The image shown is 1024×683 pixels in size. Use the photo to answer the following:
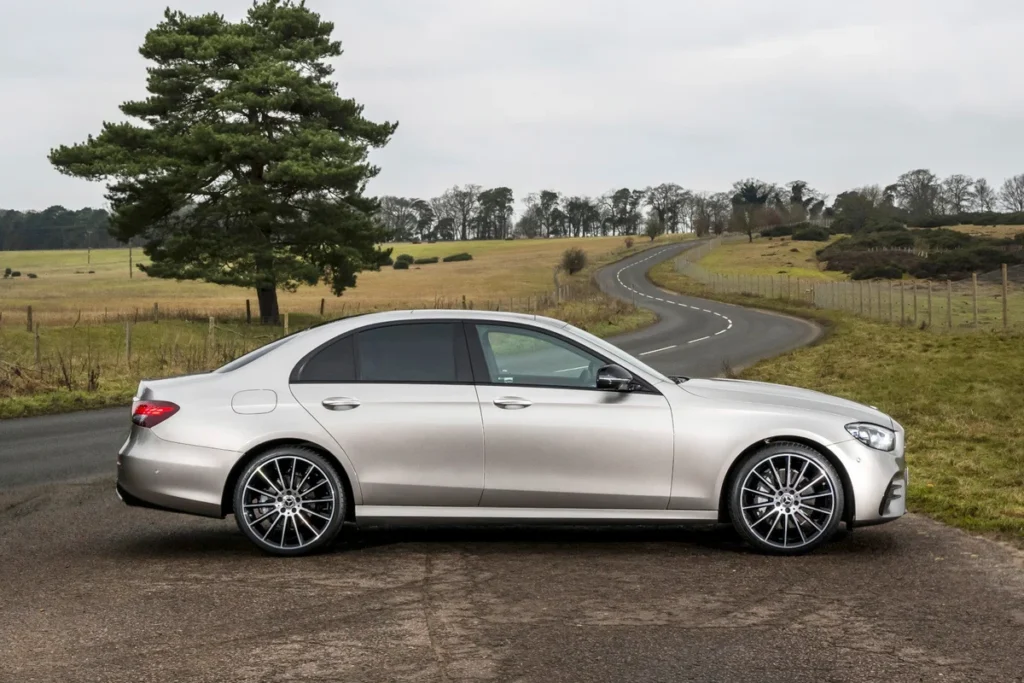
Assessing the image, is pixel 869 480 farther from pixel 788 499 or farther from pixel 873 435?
pixel 788 499

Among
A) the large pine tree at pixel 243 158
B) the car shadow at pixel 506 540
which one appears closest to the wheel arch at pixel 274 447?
the car shadow at pixel 506 540

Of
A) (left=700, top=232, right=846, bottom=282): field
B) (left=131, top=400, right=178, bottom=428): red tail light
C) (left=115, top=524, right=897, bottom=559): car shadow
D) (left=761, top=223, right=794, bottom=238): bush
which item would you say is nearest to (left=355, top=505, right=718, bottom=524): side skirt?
(left=115, top=524, right=897, bottom=559): car shadow

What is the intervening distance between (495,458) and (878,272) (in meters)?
91.3

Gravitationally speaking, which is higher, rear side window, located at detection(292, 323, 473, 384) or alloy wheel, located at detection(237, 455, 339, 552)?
rear side window, located at detection(292, 323, 473, 384)

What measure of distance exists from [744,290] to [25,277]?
7802 cm

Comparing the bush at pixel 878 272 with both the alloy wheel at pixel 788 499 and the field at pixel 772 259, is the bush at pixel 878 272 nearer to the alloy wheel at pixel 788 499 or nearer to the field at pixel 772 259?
the field at pixel 772 259

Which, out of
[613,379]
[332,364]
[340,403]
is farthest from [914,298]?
[340,403]

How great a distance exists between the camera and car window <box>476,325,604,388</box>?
7.87 m

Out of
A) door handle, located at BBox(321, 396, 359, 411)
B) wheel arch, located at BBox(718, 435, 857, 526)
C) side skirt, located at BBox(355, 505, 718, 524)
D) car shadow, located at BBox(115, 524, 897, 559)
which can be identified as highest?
door handle, located at BBox(321, 396, 359, 411)

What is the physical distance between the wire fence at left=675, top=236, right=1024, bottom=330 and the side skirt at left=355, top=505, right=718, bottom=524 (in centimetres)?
2892

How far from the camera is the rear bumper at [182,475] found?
7.68 metres

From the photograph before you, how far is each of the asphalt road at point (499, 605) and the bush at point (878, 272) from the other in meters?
87.7

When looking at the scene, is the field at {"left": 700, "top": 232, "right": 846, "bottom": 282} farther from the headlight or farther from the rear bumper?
the rear bumper

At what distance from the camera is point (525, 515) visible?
305 inches
